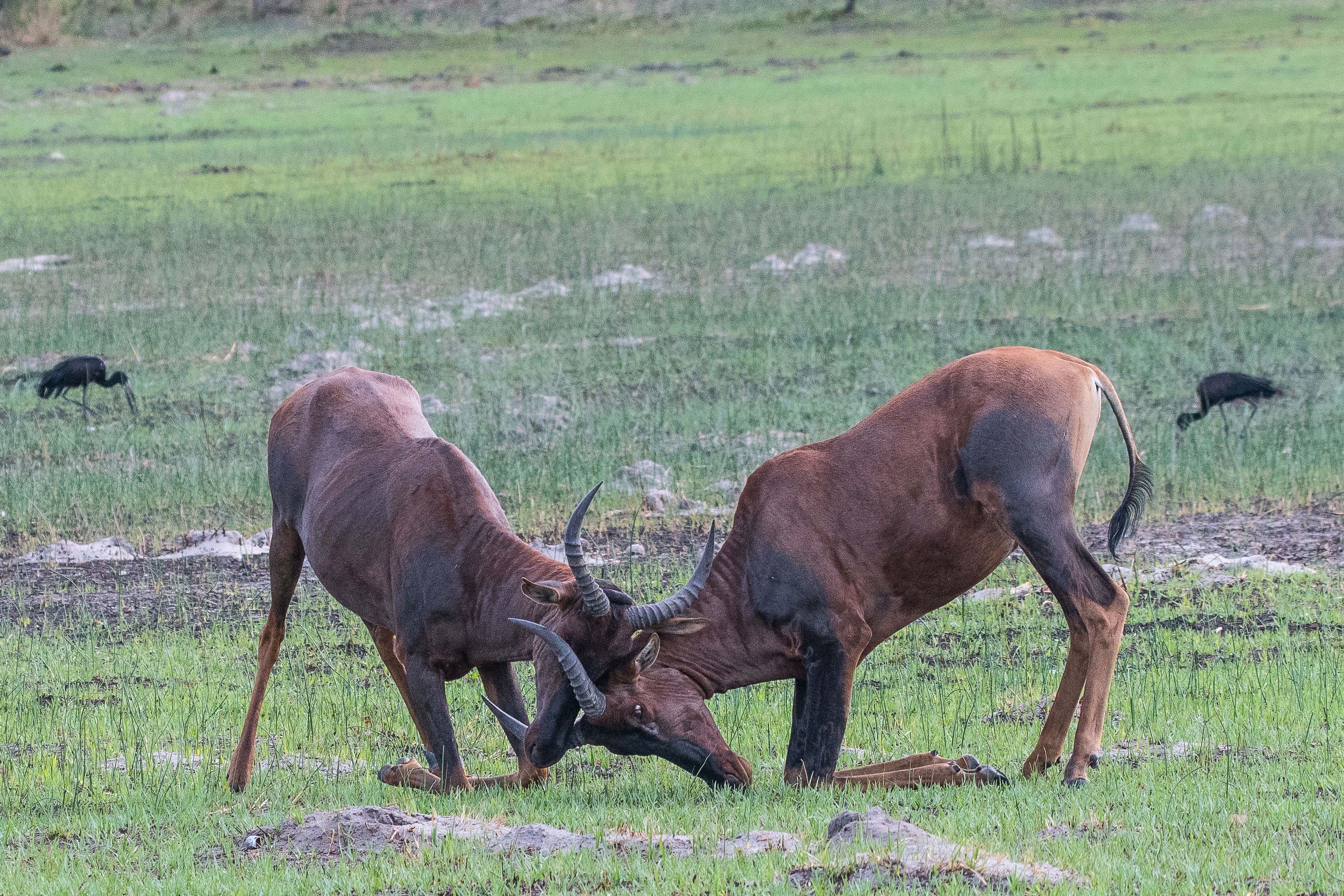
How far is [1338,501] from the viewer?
34.9 feet

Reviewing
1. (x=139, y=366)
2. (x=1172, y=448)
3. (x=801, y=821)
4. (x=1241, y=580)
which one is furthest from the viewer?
(x=139, y=366)

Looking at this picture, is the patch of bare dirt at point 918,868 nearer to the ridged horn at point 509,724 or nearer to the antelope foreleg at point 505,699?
the ridged horn at point 509,724

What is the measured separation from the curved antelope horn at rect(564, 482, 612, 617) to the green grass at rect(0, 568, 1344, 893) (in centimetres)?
69

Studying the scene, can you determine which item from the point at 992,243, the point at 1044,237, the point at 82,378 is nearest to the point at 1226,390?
the point at 82,378

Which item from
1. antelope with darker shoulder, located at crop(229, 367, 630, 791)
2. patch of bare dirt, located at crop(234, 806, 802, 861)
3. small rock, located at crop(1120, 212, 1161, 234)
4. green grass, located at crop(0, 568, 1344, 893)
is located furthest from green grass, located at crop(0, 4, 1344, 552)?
patch of bare dirt, located at crop(234, 806, 802, 861)

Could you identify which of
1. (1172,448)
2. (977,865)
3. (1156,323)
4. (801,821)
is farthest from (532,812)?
(1156,323)

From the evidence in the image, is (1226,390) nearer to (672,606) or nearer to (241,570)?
(241,570)

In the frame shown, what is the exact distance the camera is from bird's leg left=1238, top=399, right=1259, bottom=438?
12250 mm

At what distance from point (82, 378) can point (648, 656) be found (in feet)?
30.2

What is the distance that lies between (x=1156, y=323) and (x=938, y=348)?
8.15 feet

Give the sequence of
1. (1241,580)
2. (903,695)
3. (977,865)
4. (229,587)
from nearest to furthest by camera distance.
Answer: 1. (977,865)
2. (903,695)
3. (1241,580)
4. (229,587)

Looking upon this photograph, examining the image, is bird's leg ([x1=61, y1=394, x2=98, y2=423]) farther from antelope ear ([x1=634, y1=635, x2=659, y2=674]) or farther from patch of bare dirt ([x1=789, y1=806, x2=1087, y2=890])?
patch of bare dirt ([x1=789, y1=806, x2=1087, y2=890])

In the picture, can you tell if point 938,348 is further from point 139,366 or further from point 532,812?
point 532,812

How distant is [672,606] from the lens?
587cm
